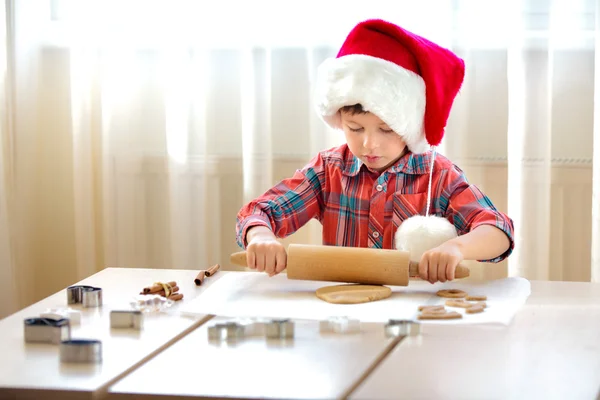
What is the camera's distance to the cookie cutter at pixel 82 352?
3.19 feet

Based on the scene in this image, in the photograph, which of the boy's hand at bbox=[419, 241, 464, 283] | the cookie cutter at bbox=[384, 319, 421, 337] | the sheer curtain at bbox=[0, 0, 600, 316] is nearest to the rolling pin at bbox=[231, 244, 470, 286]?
the boy's hand at bbox=[419, 241, 464, 283]

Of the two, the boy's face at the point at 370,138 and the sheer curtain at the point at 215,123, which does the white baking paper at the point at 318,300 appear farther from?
the sheer curtain at the point at 215,123

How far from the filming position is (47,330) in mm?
1066

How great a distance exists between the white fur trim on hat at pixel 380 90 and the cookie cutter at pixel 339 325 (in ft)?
1.87

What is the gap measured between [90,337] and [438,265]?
544 mm

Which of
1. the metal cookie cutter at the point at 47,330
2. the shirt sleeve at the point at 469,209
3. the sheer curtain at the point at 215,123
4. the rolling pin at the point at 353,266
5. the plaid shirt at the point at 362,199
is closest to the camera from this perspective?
the metal cookie cutter at the point at 47,330

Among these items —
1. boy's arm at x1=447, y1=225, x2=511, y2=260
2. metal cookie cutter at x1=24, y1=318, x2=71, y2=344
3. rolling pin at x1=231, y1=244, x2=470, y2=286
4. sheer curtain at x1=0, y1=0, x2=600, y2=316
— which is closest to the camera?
metal cookie cutter at x1=24, y1=318, x2=71, y2=344

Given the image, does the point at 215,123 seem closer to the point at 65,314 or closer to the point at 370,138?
the point at 370,138

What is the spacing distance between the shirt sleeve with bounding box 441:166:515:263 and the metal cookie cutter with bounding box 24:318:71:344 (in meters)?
0.79

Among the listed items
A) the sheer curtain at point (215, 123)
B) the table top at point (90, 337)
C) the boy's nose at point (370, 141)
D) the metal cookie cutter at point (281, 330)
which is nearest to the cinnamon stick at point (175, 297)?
the table top at point (90, 337)

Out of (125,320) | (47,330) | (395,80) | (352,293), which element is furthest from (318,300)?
(395,80)

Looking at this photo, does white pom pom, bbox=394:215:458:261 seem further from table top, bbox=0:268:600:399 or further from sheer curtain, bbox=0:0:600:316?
sheer curtain, bbox=0:0:600:316

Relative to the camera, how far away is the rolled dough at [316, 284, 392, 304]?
1.27 meters

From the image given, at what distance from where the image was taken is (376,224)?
1.76m
